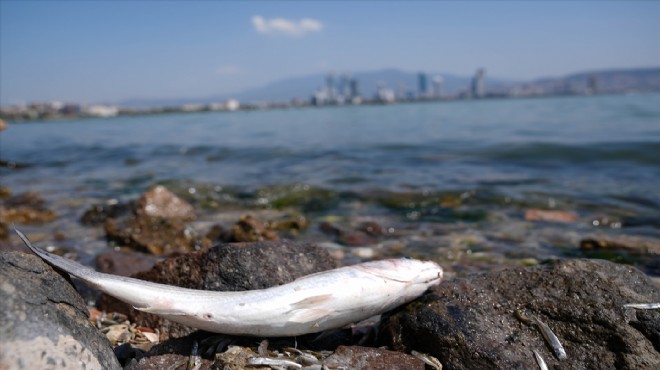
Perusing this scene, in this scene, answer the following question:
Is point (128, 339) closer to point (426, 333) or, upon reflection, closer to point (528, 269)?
point (426, 333)

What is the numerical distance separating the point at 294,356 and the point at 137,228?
5.29 m

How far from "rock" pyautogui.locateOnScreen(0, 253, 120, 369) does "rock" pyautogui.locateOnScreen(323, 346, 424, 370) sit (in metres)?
1.36

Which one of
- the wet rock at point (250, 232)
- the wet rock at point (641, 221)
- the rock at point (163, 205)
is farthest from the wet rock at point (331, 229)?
the wet rock at point (641, 221)

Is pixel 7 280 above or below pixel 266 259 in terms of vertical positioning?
above

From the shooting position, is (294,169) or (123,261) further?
(294,169)

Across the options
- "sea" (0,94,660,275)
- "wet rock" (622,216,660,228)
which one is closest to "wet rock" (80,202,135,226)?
"sea" (0,94,660,275)

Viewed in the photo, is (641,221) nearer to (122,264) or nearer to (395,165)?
(122,264)

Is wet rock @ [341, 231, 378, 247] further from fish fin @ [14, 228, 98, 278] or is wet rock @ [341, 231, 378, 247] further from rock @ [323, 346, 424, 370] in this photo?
fish fin @ [14, 228, 98, 278]

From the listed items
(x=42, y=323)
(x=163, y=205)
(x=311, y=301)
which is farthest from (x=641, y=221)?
(x=42, y=323)

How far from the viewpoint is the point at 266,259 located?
405 cm

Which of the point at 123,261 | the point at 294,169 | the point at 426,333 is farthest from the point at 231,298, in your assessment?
the point at 294,169

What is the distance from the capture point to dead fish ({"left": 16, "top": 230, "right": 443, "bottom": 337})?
323 cm

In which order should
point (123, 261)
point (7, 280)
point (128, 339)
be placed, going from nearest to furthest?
1. point (7, 280)
2. point (128, 339)
3. point (123, 261)

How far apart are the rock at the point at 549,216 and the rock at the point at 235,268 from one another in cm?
584
